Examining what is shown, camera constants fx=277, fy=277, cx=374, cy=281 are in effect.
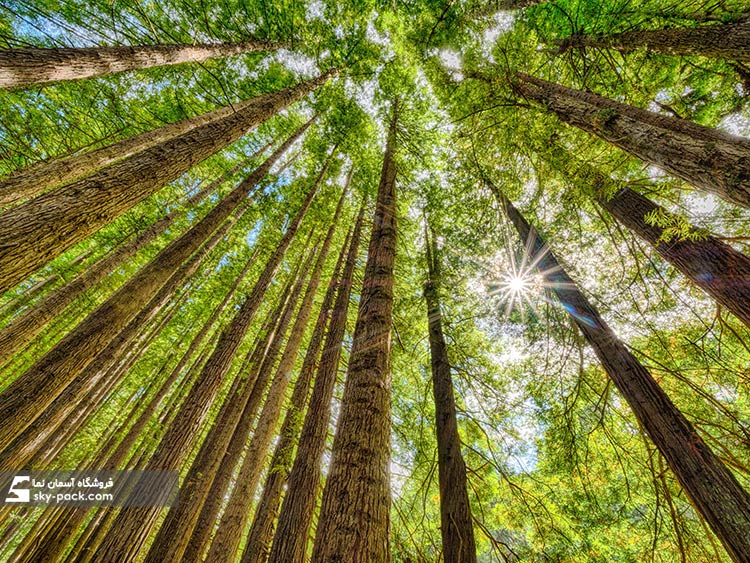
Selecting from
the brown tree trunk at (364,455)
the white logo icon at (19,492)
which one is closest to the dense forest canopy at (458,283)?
the brown tree trunk at (364,455)

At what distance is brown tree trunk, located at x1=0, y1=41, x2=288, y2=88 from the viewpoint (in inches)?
→ 130

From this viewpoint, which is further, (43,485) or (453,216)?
(43,485)

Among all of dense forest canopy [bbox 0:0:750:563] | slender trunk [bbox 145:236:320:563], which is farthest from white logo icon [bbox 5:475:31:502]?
slender trunk [bbox 145:236:320:563]

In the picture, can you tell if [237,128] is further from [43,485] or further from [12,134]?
[43,485]

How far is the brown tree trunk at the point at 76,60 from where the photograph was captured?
3.29 m

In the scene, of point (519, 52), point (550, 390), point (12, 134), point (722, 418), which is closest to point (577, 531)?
point (550, 390)

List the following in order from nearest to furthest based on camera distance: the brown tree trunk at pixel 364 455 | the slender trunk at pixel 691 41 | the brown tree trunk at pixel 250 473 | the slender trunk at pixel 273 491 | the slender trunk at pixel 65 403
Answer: the brown tree trunk at pixel 364 455, the slender trunk at pixel 691 41, the slender trunk at pixel 65 403, the slender trunk at pixel 273 491, the brown tree trunk at pixel 250 473

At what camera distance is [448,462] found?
402 cm

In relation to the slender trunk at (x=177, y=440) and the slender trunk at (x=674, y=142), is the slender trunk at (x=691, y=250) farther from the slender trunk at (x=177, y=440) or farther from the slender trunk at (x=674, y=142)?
the slender trunk at (x=177, y=440)

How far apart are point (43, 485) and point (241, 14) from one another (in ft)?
47.3

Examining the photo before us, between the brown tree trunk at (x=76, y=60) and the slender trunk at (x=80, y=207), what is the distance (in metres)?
2.08

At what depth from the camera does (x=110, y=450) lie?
36.8ft

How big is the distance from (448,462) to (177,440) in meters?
3.81

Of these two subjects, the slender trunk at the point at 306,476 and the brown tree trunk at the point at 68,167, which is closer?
the slender trunk at the point at 306,476
